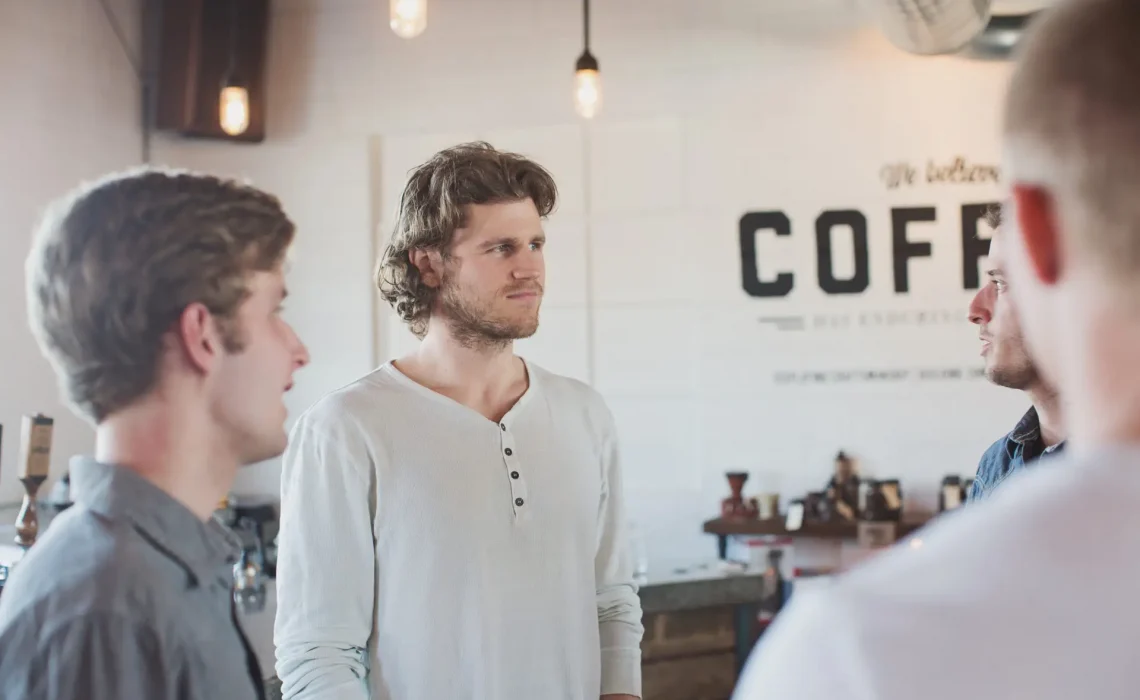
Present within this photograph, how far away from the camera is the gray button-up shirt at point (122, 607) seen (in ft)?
2.74

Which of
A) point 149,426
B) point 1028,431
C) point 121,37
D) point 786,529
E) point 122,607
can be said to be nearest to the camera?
point 122,607

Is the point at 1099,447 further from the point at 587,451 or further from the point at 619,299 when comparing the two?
the point at 619,299

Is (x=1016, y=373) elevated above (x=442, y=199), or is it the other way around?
(x=442, y=199)

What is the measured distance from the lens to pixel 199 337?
3.25 feet

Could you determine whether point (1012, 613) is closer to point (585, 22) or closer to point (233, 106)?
point (585, 22)

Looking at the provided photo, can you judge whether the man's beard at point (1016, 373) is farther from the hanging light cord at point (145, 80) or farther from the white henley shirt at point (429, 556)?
the hanging light cord at point (145, 80)

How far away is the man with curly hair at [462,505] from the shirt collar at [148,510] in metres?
0.74

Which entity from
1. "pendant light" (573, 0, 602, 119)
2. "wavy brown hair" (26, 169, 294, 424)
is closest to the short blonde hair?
"wavy brown hair" (26, 169, 294, 424)

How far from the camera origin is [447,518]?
1753mm

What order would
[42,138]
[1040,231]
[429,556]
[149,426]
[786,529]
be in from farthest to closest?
[42,138], [786,529], [429,556], [149,426], [1040,231]

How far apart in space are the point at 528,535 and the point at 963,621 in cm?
129

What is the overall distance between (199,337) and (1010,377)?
130cm

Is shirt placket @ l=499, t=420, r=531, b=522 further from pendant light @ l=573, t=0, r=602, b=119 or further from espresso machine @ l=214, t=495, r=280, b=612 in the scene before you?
espresso machine @ l=214, t=495, r=280, b=612

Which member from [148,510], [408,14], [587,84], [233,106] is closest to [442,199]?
[148,510]
